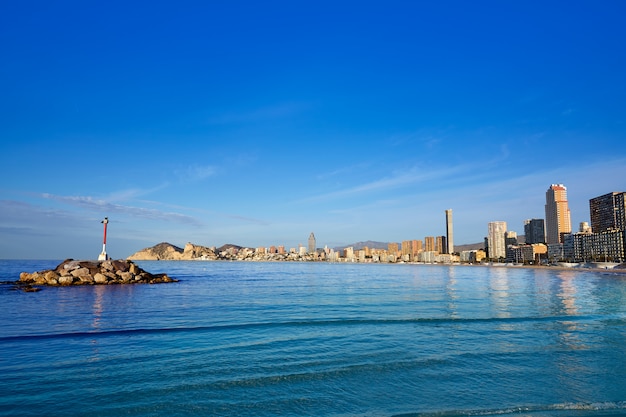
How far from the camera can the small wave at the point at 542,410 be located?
30.8 feet

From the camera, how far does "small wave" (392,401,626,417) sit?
30.8ft

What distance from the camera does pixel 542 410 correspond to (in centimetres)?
962

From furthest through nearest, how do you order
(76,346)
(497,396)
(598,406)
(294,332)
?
(294,332) → (76,346) → (497,396) → (598,406)

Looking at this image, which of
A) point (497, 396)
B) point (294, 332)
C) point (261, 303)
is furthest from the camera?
point (261, 303)

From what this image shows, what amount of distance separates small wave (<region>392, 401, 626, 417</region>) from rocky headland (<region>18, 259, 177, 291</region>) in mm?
67000

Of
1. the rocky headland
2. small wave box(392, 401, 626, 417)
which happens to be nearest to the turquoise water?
small wave box(392, 401, 626, 417)

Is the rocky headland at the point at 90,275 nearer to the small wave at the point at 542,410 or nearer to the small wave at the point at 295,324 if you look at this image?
the small wave at the point at 295,324

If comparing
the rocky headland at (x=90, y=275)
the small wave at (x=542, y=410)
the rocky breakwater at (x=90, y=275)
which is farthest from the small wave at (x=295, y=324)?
the rocky breakwater at (x=90, y=275)

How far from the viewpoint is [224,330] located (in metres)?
21.3

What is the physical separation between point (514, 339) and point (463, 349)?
3.87 m

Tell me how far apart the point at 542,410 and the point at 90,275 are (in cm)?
7034

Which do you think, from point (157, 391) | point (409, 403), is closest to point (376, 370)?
point (409, 403)

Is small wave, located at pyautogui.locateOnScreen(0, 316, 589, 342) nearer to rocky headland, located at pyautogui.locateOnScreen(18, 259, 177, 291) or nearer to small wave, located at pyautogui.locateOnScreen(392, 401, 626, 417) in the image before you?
small wave, located at pyautogui.locateOnScreen(392, 401, 626, 417)

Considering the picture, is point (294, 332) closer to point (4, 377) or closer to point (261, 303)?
point (4, 377)
